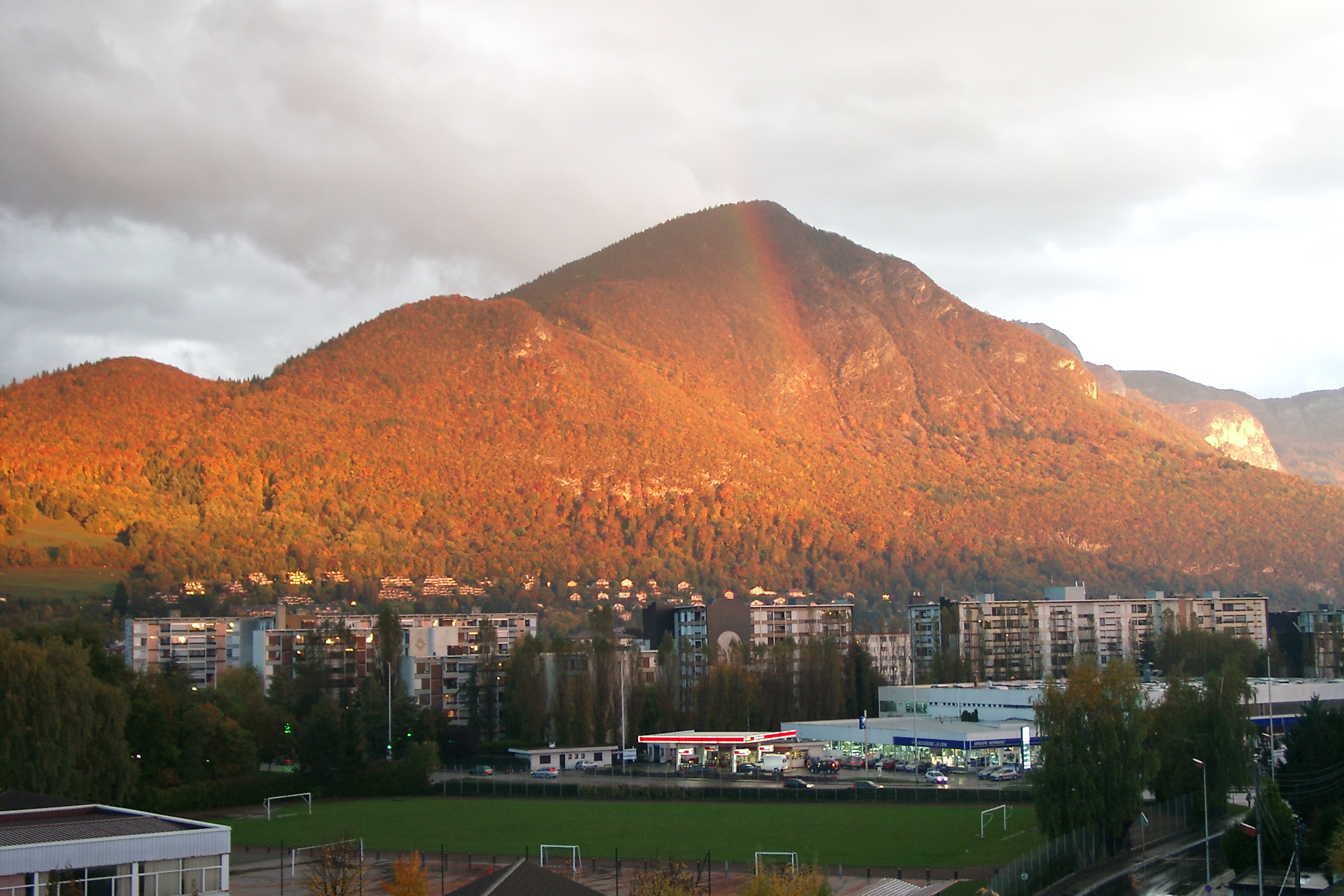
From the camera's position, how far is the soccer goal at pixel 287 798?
181 feet

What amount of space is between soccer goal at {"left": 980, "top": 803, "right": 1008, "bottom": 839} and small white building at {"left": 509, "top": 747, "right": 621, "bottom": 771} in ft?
82.7

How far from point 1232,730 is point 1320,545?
14604cm

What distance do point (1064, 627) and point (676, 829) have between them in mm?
56428

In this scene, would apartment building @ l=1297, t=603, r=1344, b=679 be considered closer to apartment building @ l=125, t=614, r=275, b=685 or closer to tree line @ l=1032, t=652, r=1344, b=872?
tree line @ l=1032, t=652, r=1344, b=872

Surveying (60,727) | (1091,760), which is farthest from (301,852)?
(1091,760)

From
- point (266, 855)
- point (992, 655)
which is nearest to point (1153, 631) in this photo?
point (992, 655)

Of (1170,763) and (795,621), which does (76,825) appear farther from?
(795,621)

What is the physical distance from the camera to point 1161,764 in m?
41.8

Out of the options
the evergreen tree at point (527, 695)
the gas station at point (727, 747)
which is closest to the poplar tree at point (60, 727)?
the gas station at point (727, 747)

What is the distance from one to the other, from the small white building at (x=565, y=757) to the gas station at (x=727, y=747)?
8.14 ft

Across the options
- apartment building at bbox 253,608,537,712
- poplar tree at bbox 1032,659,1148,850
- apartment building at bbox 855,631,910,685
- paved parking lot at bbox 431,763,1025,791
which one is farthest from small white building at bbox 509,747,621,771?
poplar tree at bbox 1032,659,1148,850

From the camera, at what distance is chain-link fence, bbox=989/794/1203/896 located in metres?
32.3

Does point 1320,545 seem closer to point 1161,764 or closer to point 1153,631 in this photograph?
point 1153,631

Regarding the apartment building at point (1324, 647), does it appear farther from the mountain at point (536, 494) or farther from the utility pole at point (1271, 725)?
the mountain at point (536, 494)
